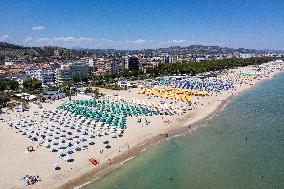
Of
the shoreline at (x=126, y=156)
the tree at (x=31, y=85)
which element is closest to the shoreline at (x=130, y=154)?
the shoreline at (x=126, y=156)

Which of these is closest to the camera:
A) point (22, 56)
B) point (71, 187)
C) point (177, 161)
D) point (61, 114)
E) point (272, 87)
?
point (71, 187)

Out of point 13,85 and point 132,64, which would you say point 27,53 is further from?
point 13,85

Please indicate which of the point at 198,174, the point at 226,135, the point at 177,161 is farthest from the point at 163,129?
the point at 198,174

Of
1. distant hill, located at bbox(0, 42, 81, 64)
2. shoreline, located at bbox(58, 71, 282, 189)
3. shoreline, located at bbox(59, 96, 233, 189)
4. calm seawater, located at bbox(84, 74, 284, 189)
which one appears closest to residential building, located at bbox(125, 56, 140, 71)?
distant hill, located at bbox(0, 42, 81, 64)

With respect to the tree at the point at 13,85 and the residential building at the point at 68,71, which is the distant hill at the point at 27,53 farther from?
the tree at the point at 13,85

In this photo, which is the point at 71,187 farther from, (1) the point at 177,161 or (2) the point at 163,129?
(2) the point at 163,129

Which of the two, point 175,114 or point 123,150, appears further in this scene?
point 175,114

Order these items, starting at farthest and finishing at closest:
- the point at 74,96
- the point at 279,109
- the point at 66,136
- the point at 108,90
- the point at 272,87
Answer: the point at 272,87
the point at 108,90
the point at 74,96
the point at 279,109
the point at 66,136
